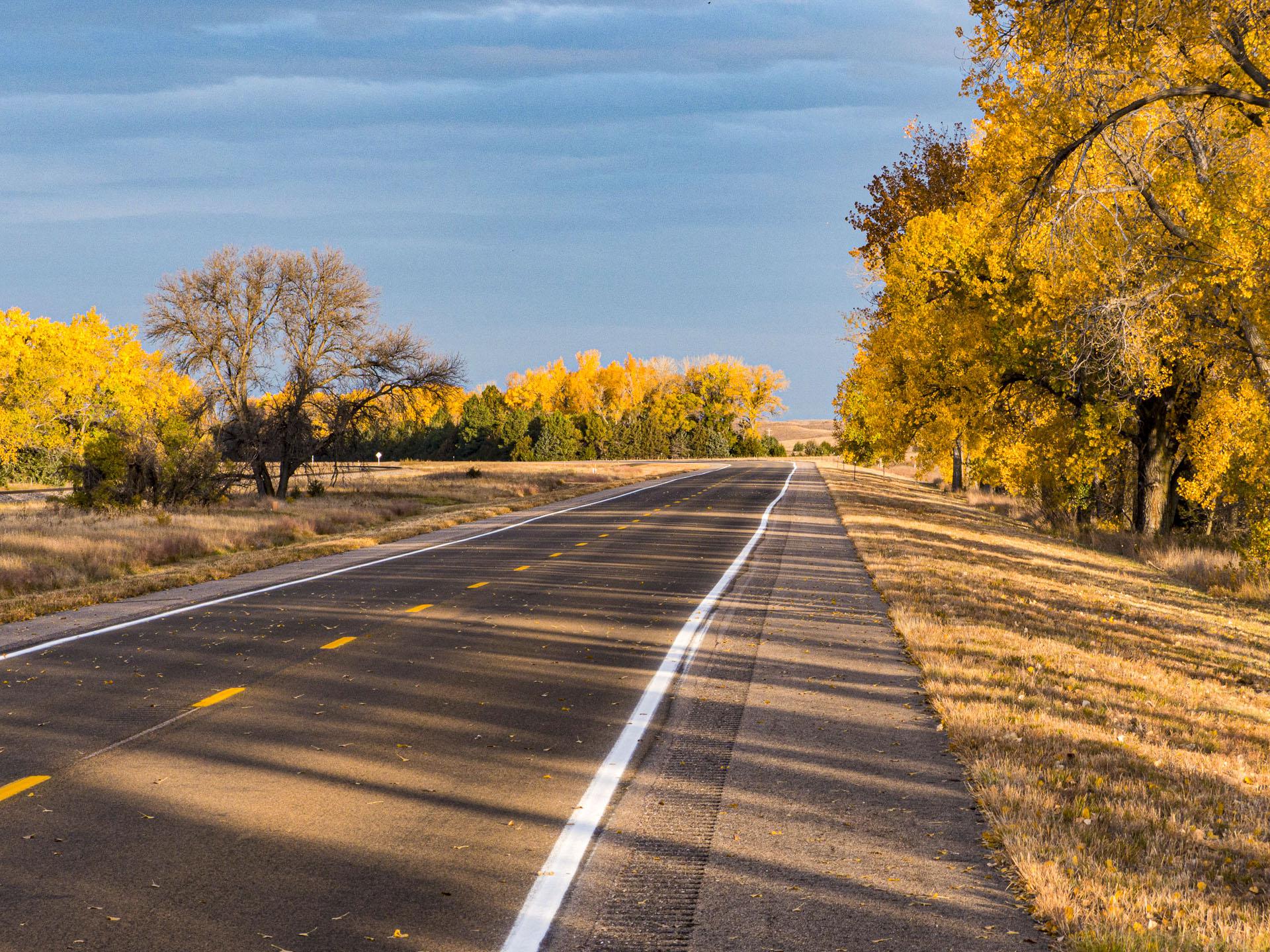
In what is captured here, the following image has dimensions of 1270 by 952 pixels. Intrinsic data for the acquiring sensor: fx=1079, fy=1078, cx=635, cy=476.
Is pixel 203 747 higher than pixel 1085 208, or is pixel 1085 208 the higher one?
pixel 1085 208

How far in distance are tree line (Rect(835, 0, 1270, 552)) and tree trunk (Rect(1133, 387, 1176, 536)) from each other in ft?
0.22

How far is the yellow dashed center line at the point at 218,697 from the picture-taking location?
8.19 metres

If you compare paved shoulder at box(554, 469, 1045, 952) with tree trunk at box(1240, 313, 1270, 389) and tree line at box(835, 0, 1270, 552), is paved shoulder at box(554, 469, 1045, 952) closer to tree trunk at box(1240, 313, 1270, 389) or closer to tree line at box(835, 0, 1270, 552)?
tree line at box(835, 0, 1270, 552)

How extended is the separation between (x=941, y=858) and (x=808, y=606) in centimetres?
842

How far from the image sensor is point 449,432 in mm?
126562

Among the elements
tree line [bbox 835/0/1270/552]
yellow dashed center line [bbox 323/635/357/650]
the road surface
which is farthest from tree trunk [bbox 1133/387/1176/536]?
yellow dashed center line [bbox 323/635/357/650]

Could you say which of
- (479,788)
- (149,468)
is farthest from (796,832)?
(149,468)

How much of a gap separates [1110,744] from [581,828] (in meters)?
3.88

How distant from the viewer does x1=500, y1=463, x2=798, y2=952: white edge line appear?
4.45 m

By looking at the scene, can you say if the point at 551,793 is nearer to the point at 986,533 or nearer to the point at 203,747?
the point at 203,747

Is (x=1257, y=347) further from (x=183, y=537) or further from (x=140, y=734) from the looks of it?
(x=183, y=537)

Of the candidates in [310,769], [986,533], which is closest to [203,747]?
[310,769]

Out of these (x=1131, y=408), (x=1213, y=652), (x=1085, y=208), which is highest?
(x=1085, y=208)

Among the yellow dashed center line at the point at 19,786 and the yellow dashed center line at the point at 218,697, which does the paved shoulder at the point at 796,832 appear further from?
the yellow dashed center line at the point at 218,697
